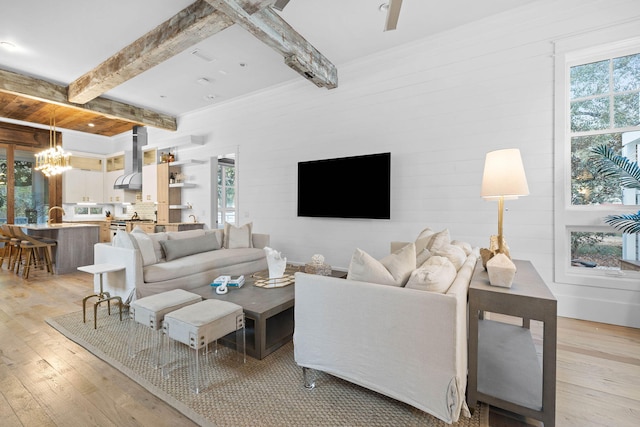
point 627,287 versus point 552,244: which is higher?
point 552,244

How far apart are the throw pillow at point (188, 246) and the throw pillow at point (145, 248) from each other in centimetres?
24

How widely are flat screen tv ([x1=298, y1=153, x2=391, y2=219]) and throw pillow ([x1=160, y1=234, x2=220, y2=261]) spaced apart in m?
1.52

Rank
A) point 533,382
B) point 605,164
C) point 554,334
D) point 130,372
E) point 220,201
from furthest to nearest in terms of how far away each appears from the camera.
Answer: point 220,201 < point 605,164 < point 130,372 < point 533,382 < point 554,334

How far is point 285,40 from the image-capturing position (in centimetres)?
350

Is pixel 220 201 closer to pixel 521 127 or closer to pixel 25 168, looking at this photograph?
pixel 25 168

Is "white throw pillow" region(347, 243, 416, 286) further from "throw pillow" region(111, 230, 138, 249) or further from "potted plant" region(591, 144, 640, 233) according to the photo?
"throw pillow" region(111, 230, 138, 249)

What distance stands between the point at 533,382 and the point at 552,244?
2114 millimetres

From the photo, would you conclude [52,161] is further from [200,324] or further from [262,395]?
[262,395]

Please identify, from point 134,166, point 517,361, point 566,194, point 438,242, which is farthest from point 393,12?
point 134,166

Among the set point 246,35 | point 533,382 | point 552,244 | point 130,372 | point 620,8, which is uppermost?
point 246,35

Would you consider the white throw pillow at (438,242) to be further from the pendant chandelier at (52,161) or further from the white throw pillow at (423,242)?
the pendant chandelier at (52,161)

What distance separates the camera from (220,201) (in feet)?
22.5

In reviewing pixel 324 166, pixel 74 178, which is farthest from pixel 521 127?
pixel 74 178

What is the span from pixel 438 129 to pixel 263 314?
3.19 metres
